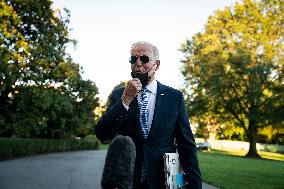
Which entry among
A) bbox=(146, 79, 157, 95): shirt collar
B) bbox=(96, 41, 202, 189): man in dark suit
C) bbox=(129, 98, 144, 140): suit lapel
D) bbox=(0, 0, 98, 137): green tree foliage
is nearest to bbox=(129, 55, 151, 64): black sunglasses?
bbox=(96, 41, 202, 189): man in dark suit

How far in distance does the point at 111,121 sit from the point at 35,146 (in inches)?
1262

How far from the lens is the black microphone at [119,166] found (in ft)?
4.16

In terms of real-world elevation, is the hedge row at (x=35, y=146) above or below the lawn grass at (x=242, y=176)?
above

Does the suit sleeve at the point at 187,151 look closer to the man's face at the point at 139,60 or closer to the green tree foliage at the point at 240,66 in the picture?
the man's face at the point at 139,60

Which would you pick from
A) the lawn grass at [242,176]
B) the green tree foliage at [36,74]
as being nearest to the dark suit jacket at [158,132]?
the lawn grass at [242,176]

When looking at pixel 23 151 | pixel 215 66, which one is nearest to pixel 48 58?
pixel 23 151

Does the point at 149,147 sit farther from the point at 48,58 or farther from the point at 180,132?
the point at 48,58

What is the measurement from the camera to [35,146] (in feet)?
108

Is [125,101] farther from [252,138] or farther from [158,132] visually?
[252,138]

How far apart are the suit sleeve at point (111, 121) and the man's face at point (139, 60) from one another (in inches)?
15.2

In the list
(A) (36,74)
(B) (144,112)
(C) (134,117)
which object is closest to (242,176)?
(A) (36,74)

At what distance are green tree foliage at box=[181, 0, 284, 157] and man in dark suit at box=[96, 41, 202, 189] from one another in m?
38.0

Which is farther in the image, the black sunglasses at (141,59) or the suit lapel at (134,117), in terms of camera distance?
the black sunglasses at (141,59)

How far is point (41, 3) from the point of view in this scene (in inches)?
968
